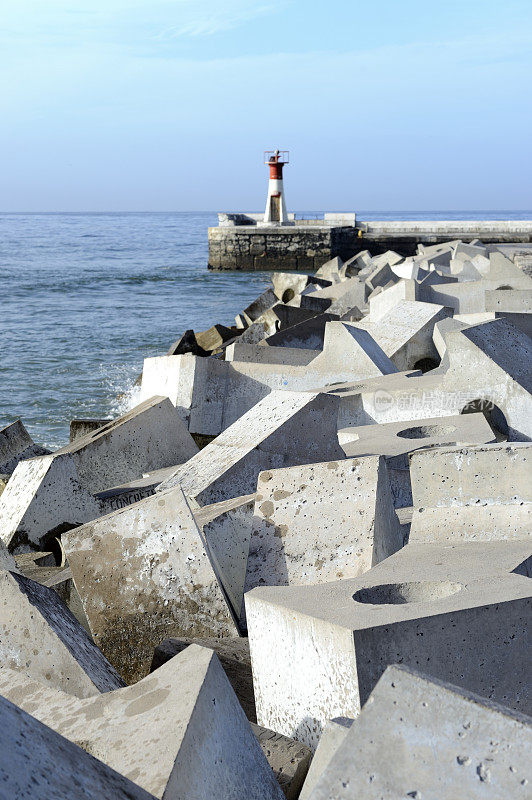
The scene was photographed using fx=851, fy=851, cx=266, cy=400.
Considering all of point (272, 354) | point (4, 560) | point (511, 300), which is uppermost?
point (511, 300)

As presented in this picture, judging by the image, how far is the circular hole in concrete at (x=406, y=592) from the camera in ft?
6.99

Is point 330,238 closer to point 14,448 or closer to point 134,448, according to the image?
point 14,448

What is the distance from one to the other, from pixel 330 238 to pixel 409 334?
723 inches

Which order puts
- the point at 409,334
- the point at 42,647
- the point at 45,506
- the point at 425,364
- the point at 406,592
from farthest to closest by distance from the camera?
the point at 425,364
the point at 409,334
the point at 45,506
the point at 406,592
the point at 42,647

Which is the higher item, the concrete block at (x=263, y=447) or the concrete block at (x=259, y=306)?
the concrete block at (x=263, y=447)

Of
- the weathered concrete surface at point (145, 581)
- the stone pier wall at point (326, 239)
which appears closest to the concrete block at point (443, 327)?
the weathered concrete surface at point (145, 581)

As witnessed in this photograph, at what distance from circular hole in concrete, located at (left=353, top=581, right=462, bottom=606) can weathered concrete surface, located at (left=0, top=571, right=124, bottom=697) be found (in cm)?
66

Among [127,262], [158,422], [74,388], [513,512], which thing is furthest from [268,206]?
[513,512]

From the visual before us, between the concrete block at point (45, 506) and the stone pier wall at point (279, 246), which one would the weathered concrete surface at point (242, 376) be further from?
the stone pier wall at point (279, 246)

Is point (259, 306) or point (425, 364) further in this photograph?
point (259, 306)

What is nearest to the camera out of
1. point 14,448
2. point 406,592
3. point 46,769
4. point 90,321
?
point 46,769

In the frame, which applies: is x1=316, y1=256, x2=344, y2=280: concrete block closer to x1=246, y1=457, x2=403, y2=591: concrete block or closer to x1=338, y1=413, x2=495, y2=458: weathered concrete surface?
x1=338, y1=413, x2=495, y2=458: weathered concrete surface

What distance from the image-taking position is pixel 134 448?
4.31m

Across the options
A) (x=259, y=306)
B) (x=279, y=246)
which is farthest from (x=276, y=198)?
(x=259, y=306)
